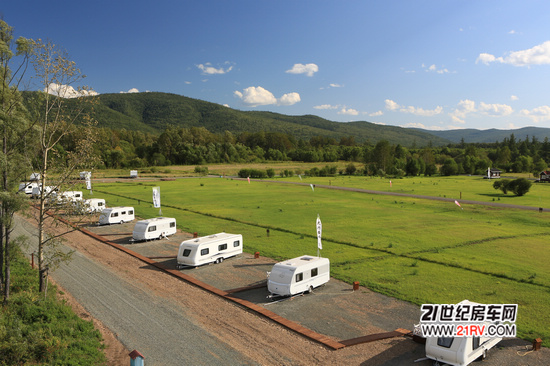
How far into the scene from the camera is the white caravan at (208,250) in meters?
24.6

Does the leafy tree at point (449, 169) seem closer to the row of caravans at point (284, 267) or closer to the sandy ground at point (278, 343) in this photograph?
the row of caravans at point (284, 267)

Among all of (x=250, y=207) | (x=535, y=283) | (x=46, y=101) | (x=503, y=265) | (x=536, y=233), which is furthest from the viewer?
(x=250, y=207)

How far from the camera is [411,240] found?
32.9m

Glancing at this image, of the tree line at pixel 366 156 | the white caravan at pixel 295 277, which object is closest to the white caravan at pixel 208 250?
the white caravan at pixel 295 277

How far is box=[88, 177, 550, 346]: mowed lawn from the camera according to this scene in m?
20.3

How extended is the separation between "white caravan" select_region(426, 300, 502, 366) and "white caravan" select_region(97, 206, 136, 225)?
119 feet

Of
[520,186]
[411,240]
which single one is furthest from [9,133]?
[520,186]

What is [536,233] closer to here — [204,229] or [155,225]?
[204,229]

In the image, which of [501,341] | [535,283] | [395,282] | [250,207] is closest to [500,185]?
[250,207]

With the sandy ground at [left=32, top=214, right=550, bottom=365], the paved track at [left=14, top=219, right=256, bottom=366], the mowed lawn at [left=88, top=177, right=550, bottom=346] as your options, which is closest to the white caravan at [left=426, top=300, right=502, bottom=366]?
the sandy ground at [left=32, top=214, right=550, bottom=365]

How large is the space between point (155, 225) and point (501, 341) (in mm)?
27348

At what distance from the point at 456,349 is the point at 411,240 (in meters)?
21.7

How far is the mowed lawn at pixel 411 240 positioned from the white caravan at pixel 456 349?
11.4 feet

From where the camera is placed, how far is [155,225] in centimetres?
3275
